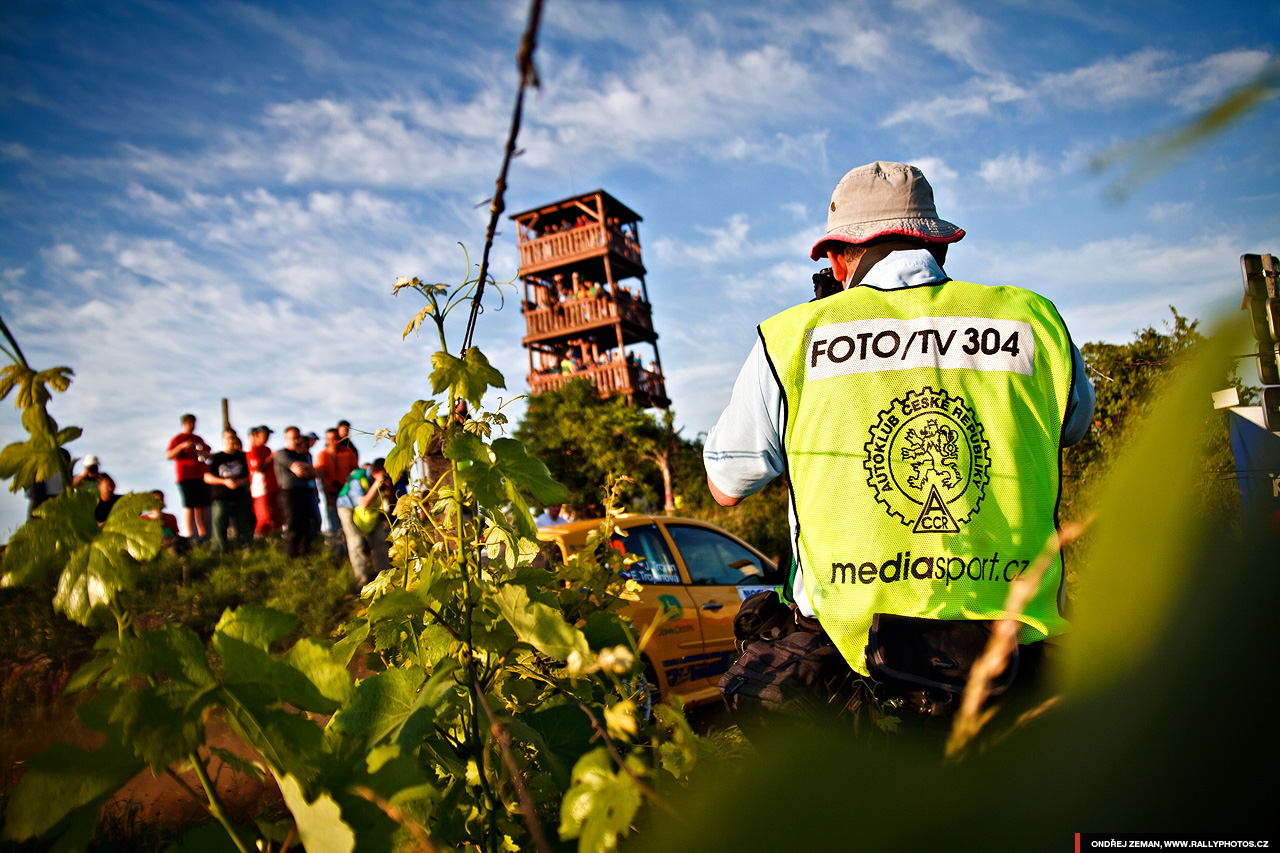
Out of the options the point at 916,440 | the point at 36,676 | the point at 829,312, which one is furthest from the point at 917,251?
the point at 36,676

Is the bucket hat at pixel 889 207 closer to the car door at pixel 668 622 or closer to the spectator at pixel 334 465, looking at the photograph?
the car door at pixel 668 622

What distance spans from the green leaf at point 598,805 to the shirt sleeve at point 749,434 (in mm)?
1183

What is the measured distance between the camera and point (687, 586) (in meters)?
5.98

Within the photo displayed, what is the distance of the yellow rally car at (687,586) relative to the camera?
5293 mm

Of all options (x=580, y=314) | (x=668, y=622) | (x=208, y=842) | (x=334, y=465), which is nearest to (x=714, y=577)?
(x=668, y=622)

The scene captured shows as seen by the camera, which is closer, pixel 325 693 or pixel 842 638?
pixel 325 693

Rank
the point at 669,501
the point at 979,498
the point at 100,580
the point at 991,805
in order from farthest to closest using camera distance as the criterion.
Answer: the point at 669,501 → the point at 979,498 → the point at 100,580 → the point at 991,805

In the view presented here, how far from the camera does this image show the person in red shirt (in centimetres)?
940

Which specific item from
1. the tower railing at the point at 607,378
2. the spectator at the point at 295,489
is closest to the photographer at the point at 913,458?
the spectator at the point at 295,489

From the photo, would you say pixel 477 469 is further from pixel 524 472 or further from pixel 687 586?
pixel 687 586

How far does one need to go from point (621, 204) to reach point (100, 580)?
27752 mm

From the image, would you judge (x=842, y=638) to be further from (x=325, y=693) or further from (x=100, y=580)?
(x=100, y=580)

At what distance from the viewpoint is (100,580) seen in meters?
0.66

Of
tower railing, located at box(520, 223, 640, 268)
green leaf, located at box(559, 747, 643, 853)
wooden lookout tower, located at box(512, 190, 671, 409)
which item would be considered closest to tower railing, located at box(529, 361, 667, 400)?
wooden lookout tower, located at box(512, 190, 671, 409)
